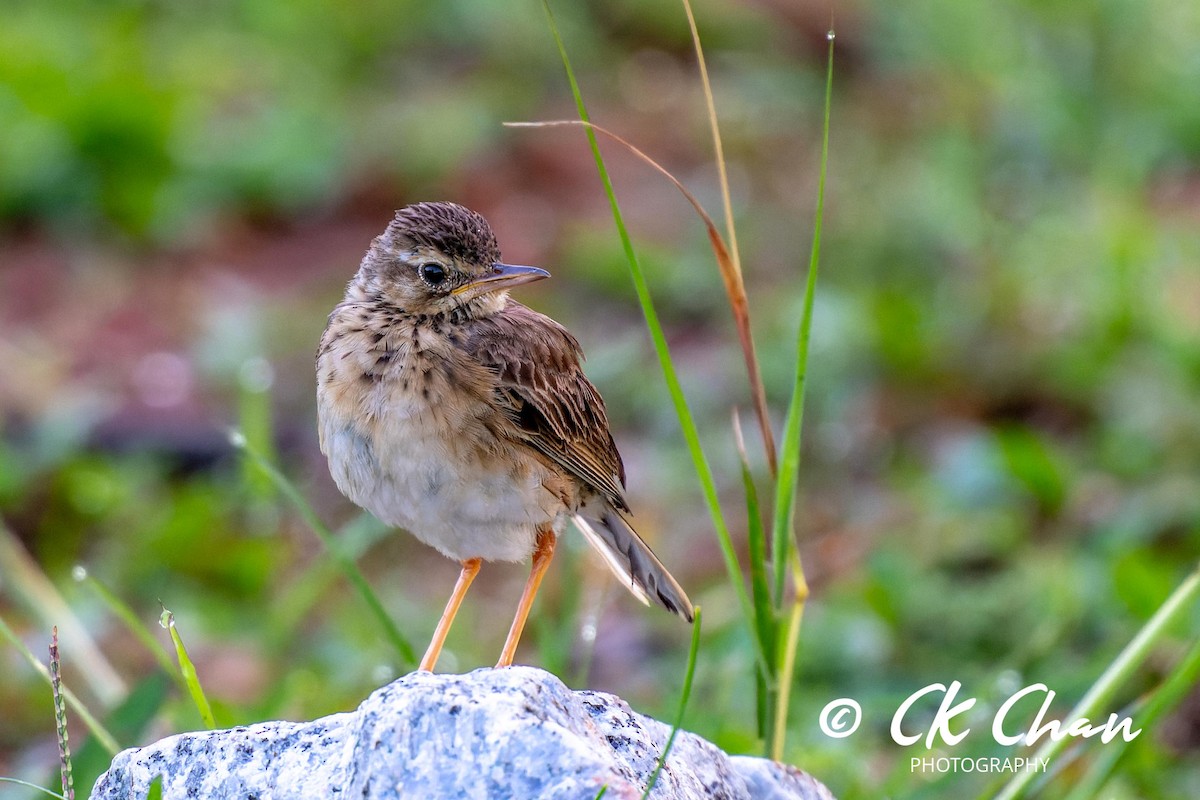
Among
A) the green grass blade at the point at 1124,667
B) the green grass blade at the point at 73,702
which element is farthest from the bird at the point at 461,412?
the green grass blade at the point at 1124,667

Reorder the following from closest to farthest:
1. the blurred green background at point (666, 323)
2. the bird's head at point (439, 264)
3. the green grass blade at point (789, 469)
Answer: the green grass blade at point (789, 469), the bird's head at point (439, 264), the blurred green background at point (666, 323)

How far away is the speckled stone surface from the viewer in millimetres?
3139

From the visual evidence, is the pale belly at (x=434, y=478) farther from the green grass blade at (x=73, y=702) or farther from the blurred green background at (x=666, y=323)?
the green grass blade at (x=73, y=702)

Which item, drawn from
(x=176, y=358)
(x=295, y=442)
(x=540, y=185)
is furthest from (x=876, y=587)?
(x=540, y=185)

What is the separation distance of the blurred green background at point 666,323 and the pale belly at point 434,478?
531 mm

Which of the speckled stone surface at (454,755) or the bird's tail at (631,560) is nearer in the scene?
the speckled stone surface at (454,755)

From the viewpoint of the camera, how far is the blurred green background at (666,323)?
6.28m

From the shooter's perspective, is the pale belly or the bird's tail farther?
the bird's tail

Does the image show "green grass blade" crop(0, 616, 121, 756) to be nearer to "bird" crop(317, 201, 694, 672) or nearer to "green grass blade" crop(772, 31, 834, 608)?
"bird" crop(317, 201, 694, 672)

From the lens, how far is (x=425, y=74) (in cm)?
1248

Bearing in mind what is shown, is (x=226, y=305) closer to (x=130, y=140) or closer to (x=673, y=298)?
(x=130, y=140)

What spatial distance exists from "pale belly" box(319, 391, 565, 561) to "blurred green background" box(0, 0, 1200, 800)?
0.53 m
